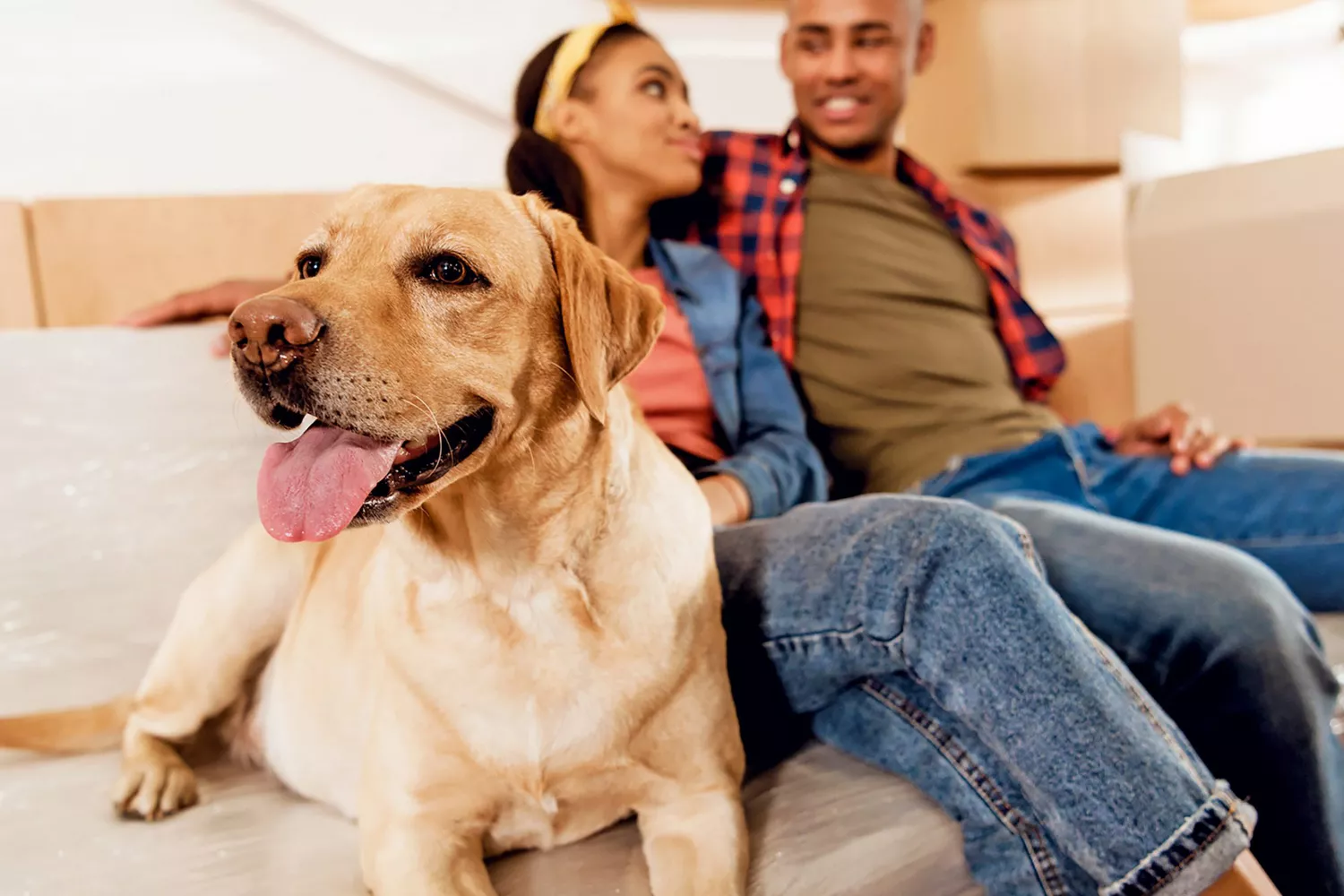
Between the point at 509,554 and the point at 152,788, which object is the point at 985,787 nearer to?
the point at 509,554

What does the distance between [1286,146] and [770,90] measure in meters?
1.66

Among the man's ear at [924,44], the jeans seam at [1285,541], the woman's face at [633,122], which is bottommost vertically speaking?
the jeans seam at [1285,541]

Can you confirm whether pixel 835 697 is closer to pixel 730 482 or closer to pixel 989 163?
pixel 730 482

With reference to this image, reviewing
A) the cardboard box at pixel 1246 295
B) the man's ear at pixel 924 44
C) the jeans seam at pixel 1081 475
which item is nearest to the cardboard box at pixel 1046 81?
the cardboard box at pixel 1246 295

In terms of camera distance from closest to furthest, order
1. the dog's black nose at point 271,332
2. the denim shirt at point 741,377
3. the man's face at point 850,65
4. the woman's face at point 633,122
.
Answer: the dog's black nose at point 271,332 < the denim shirt at point 741,377 < the woman's face at point 633,122 < the man's face at point 850,65

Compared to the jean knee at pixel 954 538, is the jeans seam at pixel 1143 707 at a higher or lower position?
→ lower

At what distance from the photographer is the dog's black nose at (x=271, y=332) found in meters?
0.70

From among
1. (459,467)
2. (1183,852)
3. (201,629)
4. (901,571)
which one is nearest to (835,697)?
(901,571)

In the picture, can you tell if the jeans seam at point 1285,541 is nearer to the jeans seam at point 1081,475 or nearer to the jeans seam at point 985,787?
the jeans seam at point 1081,475

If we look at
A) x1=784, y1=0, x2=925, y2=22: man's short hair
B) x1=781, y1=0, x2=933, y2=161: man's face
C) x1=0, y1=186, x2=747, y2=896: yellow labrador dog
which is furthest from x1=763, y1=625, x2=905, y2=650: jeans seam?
x1=784, y1=0, x2=925, y2=22: man's short hair

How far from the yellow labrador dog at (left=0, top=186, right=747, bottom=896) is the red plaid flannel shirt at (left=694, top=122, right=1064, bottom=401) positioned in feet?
2.96

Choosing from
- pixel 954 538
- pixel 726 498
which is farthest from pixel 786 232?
pixel 954 538

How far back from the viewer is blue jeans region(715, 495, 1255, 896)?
2.74ft

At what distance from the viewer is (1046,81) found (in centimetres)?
244
